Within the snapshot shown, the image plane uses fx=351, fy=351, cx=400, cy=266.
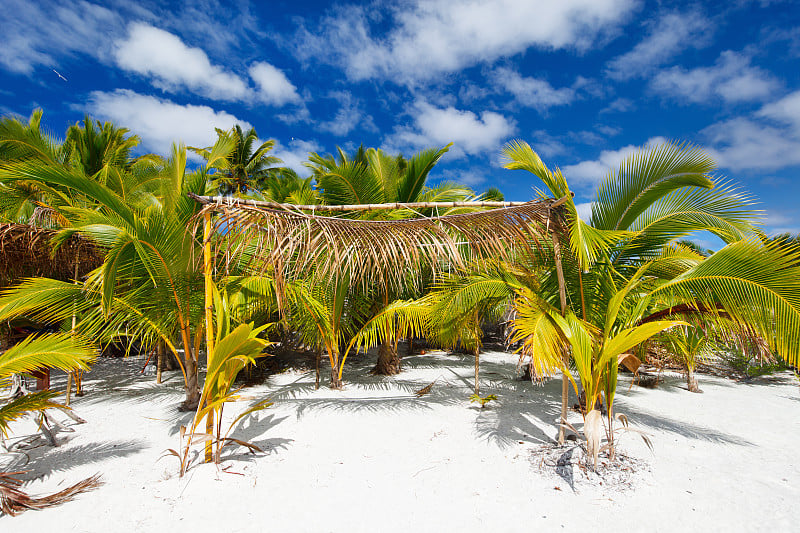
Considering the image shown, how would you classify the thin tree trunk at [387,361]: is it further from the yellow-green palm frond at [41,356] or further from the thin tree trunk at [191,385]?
the yellow-green palm frond at [41,356]

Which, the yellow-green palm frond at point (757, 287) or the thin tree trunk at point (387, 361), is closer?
the yellow-green palm frond at point (757, 287)

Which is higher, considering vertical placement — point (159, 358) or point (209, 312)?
point (209, 312)

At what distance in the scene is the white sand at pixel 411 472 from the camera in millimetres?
2477

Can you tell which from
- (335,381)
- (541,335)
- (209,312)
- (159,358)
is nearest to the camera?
(541,335)

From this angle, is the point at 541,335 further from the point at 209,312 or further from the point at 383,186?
the point at 383,186

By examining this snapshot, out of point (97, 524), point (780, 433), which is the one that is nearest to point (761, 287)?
point (780, 433)

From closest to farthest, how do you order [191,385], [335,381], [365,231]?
Result: [365,231]
[191,385]
[335,381]

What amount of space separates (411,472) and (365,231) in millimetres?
2255

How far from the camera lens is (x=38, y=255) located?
5.61 metres

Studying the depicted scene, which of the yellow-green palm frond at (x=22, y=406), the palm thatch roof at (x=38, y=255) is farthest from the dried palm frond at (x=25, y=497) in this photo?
the palm thatch roof at (x=38, y=255)

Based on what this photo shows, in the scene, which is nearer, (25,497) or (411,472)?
(25,497)

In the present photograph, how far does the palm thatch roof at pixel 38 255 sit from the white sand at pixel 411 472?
2.33 metres

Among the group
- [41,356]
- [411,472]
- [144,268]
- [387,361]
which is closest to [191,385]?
[144,268]

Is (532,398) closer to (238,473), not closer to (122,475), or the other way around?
(238,473)
